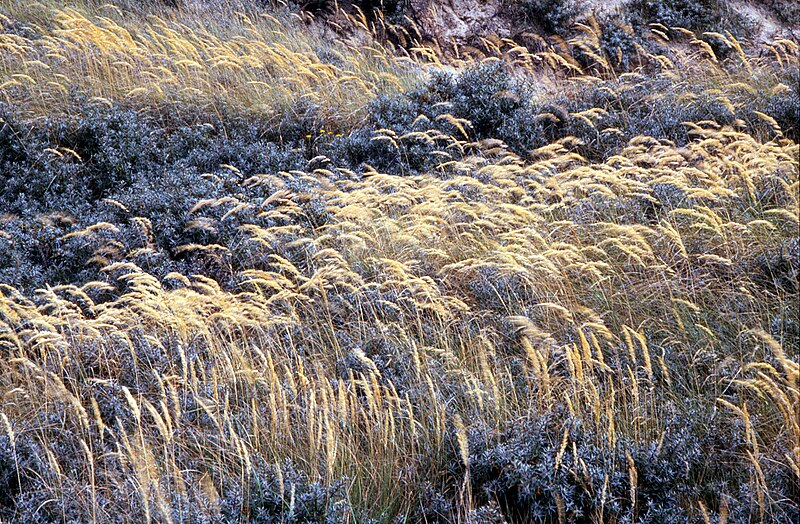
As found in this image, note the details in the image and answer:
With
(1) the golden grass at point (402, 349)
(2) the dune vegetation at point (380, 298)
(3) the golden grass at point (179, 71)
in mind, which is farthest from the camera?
(3) the golden grass at point (179, 71)

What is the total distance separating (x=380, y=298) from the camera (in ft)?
17.2

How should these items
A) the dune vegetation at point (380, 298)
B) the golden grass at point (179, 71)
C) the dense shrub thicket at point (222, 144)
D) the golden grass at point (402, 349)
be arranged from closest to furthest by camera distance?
1. the dune vegetation at point (380, 298)
2. the golden grass at point (402, 349)
3. the dense shrub thicket at point (222, 144)
4. the golden grass at point (179, 71)

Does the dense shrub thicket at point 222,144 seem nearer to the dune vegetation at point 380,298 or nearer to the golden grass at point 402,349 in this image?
the dune vegetation at point 380,298

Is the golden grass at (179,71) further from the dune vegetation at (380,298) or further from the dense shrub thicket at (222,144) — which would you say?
the dense shrub thicket at (222,144)

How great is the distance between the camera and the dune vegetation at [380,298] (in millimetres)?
3596

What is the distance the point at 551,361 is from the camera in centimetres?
449

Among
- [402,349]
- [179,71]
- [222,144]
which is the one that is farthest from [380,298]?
[179,71]

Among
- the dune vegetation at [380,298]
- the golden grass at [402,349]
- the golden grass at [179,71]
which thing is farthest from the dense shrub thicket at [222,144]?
the golden grass at [402,349]

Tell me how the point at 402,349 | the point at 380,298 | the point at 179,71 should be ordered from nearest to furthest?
the point at 402,349
the point at 380,298
the point at 179,71

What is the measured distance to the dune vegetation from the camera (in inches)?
142

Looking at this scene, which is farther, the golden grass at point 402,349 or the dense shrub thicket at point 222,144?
the dense shrub thicket at point 222,144

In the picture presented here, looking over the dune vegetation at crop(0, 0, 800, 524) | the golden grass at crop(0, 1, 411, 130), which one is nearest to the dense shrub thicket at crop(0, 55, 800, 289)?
the dune vegetation at crop(0, 0, 800, 524)

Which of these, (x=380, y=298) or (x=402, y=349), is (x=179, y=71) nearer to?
(x=380, y=298)

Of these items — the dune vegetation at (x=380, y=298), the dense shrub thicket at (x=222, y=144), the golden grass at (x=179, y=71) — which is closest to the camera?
the dune vegetation at (x=380, y=298)
